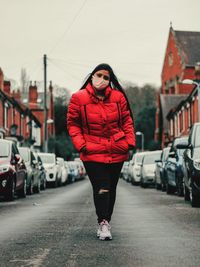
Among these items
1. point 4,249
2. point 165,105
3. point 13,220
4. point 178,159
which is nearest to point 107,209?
point 4,249

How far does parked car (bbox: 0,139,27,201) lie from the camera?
16.8 metres

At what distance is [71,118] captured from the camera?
767cm

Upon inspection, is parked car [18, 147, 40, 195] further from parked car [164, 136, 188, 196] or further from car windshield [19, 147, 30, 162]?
parked car [164, 136, 188, 196]

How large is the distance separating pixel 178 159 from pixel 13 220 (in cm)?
906

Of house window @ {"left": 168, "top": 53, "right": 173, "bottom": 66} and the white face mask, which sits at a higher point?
house window @ {"left": 168, "top": 53, "right": 173, "bottom": 66}

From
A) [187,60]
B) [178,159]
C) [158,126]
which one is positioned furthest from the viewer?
[158,126]

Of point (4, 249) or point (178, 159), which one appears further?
point (178, 159)

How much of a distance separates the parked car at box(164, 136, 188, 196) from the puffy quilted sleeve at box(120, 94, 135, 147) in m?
9.99

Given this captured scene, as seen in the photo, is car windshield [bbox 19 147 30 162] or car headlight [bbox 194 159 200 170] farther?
car windshield [bbox 19 147 30 162]

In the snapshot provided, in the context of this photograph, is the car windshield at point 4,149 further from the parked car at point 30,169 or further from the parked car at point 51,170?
the parked car at point 51,170

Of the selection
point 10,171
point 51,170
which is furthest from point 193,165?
point 51,170

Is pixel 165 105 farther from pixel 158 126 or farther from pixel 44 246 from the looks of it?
pixel 44 246

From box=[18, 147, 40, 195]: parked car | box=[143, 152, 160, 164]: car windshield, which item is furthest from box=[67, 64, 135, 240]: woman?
box=[143, 152, 160, 164]: car windshield

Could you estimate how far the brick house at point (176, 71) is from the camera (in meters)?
74.4
